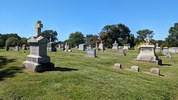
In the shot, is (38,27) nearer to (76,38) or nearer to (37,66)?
(37,66)

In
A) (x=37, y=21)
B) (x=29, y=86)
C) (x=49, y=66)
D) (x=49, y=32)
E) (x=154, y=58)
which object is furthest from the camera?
(x=49, y=32)

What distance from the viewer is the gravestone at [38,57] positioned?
7.57 m

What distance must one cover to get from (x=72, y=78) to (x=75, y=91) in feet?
4.24

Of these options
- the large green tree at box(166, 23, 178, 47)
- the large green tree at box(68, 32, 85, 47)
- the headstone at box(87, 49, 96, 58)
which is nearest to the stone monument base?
the headstone at box(87, 49, 96, 58)

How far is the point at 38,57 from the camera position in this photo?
25.4 feet

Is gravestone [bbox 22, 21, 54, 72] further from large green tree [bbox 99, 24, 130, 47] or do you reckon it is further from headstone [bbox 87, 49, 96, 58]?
large green tree [bbox 99, 24, 130, 47]

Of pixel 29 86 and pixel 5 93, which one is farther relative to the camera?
pixel 29 86

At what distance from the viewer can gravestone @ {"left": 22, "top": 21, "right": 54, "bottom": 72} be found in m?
7.57

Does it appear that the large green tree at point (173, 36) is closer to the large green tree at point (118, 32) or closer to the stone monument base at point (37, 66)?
the large green tree at point (118, 32)

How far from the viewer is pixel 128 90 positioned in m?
5.89

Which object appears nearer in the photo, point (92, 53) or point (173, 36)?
point (92, 53)


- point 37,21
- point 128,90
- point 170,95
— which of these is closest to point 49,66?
point 37,21

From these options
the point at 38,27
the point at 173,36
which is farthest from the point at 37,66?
the point at 173,36

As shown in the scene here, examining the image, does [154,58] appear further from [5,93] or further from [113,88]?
[5,93]
